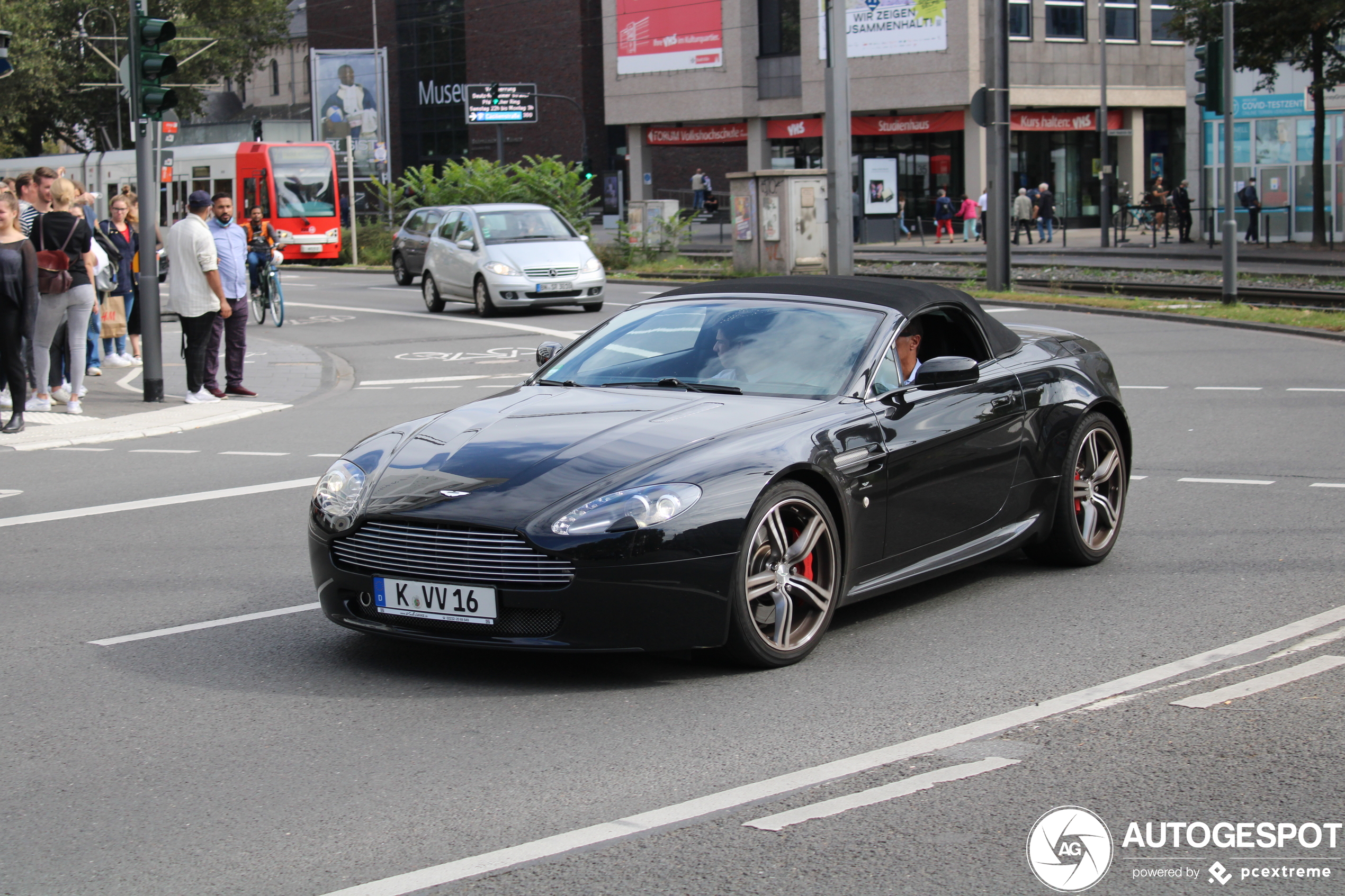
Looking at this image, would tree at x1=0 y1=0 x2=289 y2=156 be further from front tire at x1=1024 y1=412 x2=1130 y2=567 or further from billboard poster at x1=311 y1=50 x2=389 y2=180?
front tire at x1=1024 y1=412 x2=1130 y2=567

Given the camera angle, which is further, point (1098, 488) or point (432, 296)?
point (432, 296)

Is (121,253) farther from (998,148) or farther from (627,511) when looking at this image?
(998,148)

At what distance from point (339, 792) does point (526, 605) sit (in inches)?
41.7

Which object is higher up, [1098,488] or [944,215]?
[944,215]

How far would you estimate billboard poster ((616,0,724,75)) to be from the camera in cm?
5922

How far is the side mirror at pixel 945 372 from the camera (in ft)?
20.2

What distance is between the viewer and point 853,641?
6027mm

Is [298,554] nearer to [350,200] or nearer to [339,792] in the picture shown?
[339,792]

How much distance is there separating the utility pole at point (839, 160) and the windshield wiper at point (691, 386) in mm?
18825

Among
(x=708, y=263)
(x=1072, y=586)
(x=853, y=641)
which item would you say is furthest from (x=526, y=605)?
(x=708, y=263)

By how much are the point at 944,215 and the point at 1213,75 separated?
101 ft

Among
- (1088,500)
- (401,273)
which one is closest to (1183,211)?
(401,273)

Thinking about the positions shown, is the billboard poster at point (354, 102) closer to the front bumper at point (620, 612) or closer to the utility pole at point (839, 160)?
the utility pole at point (839, 160)

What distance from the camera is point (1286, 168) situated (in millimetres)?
42219
